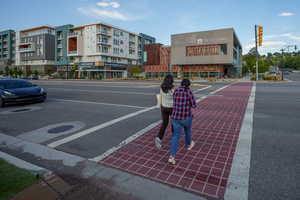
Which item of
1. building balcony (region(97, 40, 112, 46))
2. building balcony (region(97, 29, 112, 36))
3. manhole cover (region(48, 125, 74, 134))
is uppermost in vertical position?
building balcony (region(97, 29, 112, 36))

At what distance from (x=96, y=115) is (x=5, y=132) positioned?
2960mm

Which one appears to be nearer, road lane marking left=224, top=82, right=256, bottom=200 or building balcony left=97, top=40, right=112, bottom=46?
road lane marking left=224, top=82, right=256, bottom=200

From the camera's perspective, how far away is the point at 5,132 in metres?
5.83

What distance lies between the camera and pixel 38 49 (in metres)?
71.9

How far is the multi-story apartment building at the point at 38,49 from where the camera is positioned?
7031cm

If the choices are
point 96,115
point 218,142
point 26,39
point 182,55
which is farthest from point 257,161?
point 26,39

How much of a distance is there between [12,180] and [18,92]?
28.1 feet

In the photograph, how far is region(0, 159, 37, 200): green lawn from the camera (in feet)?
9.04

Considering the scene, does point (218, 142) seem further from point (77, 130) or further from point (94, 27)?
point (94, 27)

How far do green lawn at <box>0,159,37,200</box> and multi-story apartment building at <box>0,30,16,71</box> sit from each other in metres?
100

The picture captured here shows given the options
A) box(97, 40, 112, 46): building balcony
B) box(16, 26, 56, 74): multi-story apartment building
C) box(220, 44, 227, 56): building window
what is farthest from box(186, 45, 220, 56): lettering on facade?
box(16, 26, 56, 74): multi-story apartment building

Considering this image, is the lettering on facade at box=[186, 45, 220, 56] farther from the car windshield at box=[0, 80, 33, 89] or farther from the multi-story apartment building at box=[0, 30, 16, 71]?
the multi-story apartment building at box=[0, 30, 16, 71]

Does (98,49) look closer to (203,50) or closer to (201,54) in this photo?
(201,54)

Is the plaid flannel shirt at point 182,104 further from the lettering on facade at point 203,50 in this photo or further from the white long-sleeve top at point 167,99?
the lettering on facade at point 203,50
